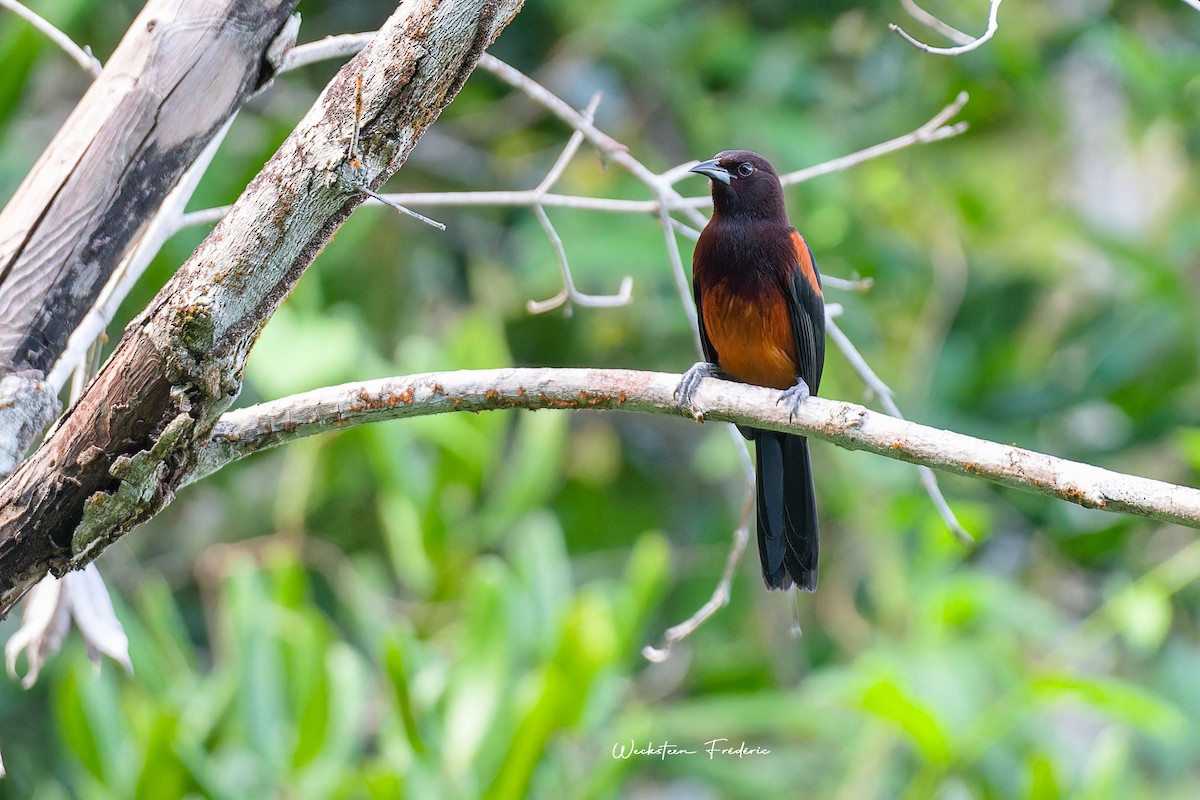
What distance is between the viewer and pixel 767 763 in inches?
249

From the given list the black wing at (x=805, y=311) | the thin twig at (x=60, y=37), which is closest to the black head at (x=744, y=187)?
the black wing at (x=805, y=311)

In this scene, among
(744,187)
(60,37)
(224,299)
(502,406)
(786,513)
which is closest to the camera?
(224,299)

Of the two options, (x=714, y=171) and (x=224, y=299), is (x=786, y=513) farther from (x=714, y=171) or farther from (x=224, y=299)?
(x=224, y=299)

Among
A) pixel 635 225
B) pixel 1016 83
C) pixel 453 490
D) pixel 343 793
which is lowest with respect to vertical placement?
pixel 343 793

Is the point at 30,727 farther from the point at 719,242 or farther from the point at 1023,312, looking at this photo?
the point at 1023,312

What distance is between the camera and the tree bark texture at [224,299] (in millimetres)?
1880

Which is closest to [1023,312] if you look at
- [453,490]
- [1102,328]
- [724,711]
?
[1102,328]

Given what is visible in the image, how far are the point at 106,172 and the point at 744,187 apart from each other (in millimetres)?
1957

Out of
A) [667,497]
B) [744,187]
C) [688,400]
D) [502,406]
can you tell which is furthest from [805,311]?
[667,497]

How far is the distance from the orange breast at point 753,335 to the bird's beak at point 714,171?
13.2 inches

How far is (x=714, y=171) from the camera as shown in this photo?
3.55m

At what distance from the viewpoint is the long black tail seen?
3.39m

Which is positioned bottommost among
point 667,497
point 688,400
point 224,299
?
point 224,299

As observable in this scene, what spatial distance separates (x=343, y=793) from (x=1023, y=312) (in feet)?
14.1
